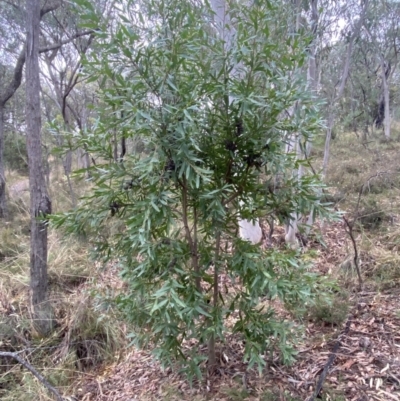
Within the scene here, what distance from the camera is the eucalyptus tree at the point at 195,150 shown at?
1.54 m

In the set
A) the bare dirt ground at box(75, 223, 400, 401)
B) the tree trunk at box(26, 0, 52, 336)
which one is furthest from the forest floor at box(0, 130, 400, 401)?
the tree trunk at box(26, 0, 52, 336)

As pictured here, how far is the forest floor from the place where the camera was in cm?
229

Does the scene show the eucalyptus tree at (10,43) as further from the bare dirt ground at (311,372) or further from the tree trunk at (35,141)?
the bare dirt ground at (311,372)

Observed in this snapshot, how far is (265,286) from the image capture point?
1.81 metres

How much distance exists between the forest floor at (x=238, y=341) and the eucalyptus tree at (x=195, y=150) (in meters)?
0.43

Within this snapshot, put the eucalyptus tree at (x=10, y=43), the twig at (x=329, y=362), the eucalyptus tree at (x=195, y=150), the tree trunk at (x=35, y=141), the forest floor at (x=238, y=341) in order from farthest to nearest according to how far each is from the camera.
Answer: the eucalyptus tree at (x=10, y=43) → the tree trunk at (x=35, y=141) → the forest floor at (x=238, y=341) → the twig at (x=329, y=362) → the eucalyptus tree at (x=195, y=150)

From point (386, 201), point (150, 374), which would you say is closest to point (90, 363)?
point (150, 374)

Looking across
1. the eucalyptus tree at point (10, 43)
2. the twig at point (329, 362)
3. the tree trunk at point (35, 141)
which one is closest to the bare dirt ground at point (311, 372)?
the twig at point (329, 362)

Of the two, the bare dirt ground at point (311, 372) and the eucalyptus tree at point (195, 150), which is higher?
the eucalyptus tree at point (195, 150)

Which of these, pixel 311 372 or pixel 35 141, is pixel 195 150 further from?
pixel 35 141

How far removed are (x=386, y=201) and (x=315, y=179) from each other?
13.5 feet

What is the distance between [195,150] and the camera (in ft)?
5.58

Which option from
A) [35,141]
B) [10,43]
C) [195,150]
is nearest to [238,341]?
[195,150]

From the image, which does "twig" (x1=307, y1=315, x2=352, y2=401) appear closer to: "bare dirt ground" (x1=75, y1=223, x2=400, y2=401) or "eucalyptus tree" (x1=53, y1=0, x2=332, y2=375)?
"bare dirt ground" (x1=75, y1=223, x2=400, y2=401)
